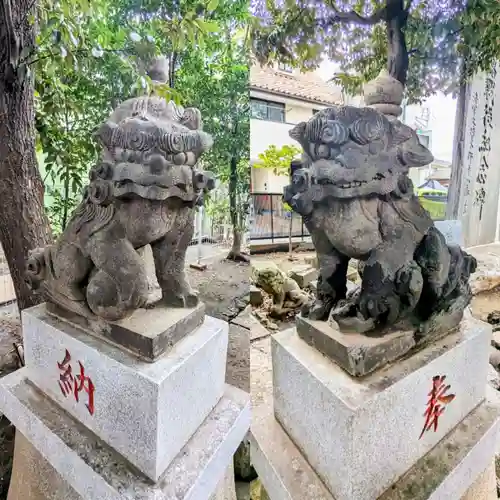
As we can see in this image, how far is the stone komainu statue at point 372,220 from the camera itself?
29.8 inches

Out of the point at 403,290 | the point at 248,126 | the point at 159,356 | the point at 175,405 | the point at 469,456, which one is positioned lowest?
the point at 469,456

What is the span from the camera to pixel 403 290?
86 cm

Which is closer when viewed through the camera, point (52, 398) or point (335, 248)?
point (335, 248)

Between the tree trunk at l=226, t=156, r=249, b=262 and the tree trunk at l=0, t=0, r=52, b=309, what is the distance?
2.46 feet

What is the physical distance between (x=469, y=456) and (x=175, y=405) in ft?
2.66

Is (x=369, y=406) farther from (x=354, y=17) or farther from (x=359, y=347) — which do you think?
(x=354, y=17)

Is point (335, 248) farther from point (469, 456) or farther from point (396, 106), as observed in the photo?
point (469, 456)

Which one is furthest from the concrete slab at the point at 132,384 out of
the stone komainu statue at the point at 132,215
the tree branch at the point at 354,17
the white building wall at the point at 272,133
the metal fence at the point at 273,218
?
the tree branch at the point at 354,17

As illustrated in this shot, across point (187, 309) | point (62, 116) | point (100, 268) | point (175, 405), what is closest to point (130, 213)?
point (100, 268)

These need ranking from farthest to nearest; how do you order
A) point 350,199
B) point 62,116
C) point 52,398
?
point 62,116
point 52,398
point 350,199

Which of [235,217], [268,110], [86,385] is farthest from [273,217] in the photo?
[86,385]

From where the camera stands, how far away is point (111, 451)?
39.0 inches

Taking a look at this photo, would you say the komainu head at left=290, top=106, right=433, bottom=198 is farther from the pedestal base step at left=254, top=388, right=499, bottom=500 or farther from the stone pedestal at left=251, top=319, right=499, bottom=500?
the pedestal base step at left=254, top=388, right=499, bottom=500

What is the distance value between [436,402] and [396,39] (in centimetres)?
100
